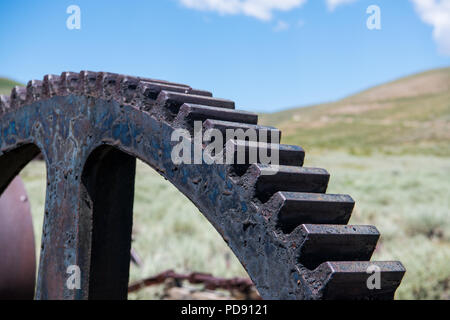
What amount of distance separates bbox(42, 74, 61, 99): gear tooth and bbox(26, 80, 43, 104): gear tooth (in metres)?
0.05

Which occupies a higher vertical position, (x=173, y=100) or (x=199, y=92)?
(x=199, y=92)

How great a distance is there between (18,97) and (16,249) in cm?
171

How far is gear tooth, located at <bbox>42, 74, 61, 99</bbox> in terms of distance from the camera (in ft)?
8.77

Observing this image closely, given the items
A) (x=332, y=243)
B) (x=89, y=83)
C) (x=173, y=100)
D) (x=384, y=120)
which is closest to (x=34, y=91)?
(x=89, y=83)

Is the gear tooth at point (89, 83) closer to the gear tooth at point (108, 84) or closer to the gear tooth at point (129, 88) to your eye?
the gear tooth at point (108, 84)

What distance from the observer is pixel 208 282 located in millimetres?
5121

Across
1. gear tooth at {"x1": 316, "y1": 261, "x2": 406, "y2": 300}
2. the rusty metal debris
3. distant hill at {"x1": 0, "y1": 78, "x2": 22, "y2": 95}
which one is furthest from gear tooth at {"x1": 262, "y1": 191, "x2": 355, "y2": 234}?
distant hill at {"x1": 0, "y1": 78, "x2": 22, "y2": 95}

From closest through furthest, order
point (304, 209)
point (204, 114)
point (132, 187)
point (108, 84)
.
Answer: point (304, 209), point (204, 114), point (108, 84), point (132, 187)

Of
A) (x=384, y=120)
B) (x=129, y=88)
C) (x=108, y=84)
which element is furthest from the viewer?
(x=384, y=120)

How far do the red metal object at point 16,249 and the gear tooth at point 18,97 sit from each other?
1491mm

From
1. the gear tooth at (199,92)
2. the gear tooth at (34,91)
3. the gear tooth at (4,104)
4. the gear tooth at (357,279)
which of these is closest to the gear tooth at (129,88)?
the gear tooth at (199,92)

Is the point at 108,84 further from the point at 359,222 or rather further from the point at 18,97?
the point at 359,222

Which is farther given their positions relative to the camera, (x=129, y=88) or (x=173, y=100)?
(x=129, y=88)
